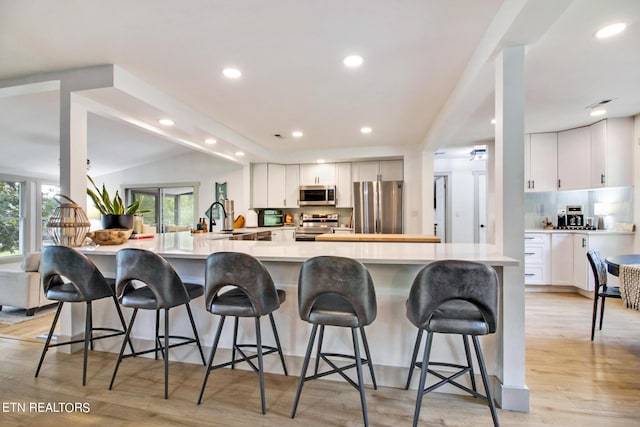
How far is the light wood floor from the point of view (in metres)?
1.62

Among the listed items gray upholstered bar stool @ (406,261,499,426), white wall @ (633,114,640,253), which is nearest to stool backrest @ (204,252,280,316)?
gray upholstered bar stool @ (406,261,499,426)

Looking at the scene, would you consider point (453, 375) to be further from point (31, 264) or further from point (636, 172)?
point (31, 264)

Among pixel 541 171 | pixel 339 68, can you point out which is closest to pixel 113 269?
pixel 339 68

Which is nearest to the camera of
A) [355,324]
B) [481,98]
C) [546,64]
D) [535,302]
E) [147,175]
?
[355,324]

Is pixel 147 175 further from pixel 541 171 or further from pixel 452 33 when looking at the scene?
pixel 541 171

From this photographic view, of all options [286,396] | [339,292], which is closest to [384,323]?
[339,292]

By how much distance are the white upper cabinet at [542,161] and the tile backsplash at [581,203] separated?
26 cm

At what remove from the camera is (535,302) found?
149 inches

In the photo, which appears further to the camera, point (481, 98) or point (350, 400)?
point (481, 98)

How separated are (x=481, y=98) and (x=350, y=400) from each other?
8.61 feet

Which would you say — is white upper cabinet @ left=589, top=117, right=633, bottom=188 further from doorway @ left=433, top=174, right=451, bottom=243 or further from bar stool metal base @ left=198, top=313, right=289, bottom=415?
bar stool metal base @ left=198, top=313, right=289, bottom=415

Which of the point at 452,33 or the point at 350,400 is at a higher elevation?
the point at 452,33

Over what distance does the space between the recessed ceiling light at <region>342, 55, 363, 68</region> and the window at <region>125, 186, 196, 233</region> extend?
16.7 ft

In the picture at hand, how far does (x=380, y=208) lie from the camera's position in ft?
16.9
